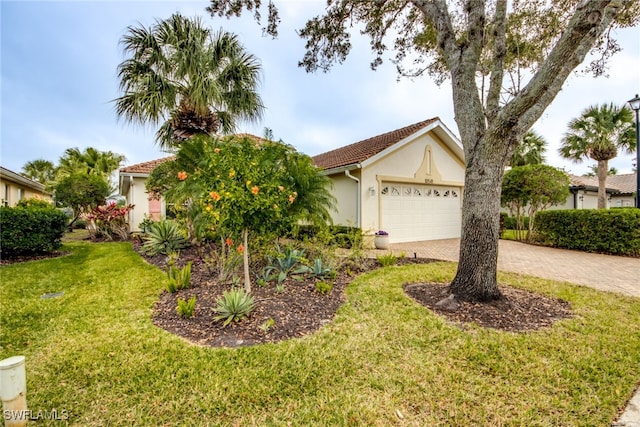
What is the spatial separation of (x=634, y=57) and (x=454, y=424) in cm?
1017

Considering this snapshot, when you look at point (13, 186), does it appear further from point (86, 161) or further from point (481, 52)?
point (481, 52)

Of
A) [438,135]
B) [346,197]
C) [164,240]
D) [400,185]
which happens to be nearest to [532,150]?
[438,135]

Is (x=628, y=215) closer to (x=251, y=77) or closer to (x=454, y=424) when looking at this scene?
(x=454, y=424)

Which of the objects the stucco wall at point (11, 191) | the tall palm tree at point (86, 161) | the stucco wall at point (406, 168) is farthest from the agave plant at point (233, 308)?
the tall palm tree at point (86, 161)

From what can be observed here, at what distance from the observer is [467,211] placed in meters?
4.67

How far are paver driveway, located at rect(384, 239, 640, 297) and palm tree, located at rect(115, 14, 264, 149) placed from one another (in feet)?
27.3

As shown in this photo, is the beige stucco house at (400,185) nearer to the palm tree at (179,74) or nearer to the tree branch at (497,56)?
→ the palm tree at (179,74)

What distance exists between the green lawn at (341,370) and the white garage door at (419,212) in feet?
23.6

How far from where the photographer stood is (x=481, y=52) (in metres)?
5.43

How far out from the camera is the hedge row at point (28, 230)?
804 cm

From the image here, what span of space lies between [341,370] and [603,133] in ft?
66.0

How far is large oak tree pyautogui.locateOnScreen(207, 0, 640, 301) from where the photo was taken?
12.7 ft

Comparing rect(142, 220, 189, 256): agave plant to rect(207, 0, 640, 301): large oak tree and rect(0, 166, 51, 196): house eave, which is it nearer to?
rect(207, 0, 640, 301): large oak tree

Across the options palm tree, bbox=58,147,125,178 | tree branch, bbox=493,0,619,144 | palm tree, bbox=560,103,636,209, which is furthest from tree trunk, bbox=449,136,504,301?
palm tree, bbox=58,147,125,178
